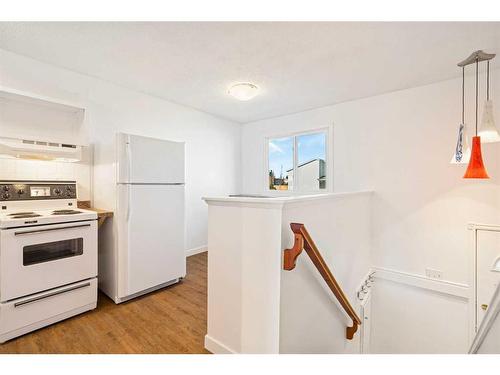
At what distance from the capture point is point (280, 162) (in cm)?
443

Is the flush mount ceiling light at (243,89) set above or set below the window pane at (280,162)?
above

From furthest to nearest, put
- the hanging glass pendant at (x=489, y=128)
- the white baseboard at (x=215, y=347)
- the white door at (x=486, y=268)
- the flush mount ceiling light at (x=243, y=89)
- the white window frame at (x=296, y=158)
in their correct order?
the white window frame at (x=296, y=158), the flush mount ceiling light at (x=243, y=89), the white door at (x=486, y=268), the hanging glass pendant at (x=489, y=128), the white baseboard at (x=215, y=347)

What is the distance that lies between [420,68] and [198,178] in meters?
3.31

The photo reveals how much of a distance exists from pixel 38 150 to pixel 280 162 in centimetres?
338

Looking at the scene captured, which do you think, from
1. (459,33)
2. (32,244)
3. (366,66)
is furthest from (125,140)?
(459,33)

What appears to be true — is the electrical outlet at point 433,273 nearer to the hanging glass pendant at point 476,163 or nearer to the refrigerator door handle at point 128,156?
the hanging glass pendant at point 476,163

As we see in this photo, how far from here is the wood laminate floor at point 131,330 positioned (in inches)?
70.6

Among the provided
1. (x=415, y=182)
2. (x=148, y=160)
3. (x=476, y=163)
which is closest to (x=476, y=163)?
(x=476, y=163)

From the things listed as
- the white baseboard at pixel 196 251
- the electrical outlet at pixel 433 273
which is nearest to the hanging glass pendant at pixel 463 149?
the electrical outlet at pixel 433 273

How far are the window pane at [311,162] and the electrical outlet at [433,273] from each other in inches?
67.0

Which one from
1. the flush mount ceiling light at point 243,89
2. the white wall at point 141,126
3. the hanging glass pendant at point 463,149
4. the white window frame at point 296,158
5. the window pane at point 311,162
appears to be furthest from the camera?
the window pane at point 311,162

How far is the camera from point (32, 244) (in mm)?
1925
